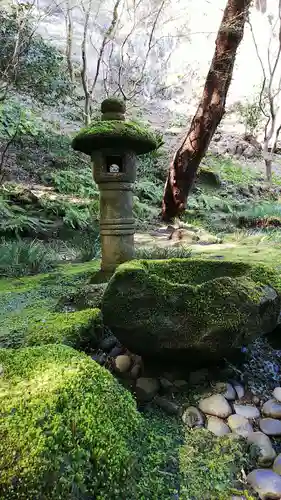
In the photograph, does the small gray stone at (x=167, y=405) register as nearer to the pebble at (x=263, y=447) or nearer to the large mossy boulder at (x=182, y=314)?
the large mossy boulder at (x=182, y=314)

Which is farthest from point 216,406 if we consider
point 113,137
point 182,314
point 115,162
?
point 115,162

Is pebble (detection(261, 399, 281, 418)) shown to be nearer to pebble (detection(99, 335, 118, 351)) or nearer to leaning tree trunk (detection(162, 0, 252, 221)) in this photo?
pebble (detection(99, 335, 118, 351))

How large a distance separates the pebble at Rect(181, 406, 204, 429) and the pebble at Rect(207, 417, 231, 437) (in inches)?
1.5

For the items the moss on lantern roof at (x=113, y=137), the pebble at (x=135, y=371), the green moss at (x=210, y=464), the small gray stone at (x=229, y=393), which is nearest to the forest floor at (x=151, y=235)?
the green moss at (x=210, y=464)

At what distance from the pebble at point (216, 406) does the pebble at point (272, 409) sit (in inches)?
6.7

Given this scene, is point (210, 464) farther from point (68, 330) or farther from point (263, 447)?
point (68, 330)

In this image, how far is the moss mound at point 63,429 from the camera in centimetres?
92

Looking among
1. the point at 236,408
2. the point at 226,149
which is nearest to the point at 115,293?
the point at 236,408

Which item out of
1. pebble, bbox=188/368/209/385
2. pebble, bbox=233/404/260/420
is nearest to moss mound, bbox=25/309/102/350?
pebble, bbox=188/368/209/385

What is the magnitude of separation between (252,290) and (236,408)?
1.81 ft

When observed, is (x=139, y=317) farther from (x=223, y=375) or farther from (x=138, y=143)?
(x=138, y=143)

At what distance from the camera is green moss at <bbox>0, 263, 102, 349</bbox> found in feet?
6.56

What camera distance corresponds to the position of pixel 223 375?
6.22ft

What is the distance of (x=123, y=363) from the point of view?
1.99 metres
